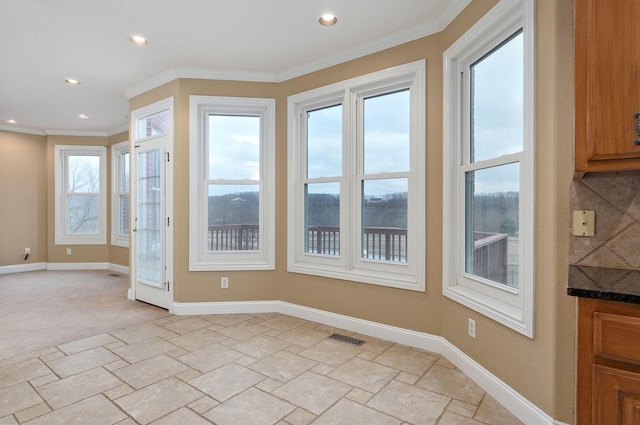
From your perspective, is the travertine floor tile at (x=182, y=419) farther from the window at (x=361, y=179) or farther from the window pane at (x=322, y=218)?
the window pane at (x=322, y=218)

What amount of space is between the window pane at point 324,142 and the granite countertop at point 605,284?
225cm

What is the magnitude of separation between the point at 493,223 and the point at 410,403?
128cm

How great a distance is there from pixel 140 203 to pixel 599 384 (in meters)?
4.53

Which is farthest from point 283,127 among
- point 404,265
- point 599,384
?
point 599,384

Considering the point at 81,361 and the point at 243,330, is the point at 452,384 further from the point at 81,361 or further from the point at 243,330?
the point at 81,361

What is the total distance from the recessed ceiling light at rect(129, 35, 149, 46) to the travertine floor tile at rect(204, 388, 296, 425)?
3.05 m

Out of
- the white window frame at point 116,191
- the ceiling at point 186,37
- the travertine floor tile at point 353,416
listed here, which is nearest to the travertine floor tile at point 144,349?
the travertine floor tile at point 353,416

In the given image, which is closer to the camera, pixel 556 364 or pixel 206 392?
pixel 556 364

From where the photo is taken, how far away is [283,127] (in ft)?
12.2

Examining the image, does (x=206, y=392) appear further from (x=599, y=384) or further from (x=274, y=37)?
(x=274, y=37)

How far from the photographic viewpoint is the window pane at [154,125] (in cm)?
397

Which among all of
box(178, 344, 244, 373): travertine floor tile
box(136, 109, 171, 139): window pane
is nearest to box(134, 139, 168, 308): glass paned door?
box(136, 109, 171, 139): window pane

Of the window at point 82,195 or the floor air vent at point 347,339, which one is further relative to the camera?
the window at point 82,195

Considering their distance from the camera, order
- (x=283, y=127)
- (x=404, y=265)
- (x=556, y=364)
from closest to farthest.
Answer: (x=556, y=364) → (x=404, y=265) → (x=283, y=127)
